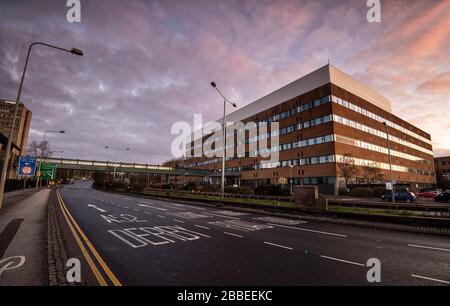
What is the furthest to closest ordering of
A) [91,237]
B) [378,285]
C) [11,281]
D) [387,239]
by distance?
[387,239] < [91,237] < [378,285] < [11,281]

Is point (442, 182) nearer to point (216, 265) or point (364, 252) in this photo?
point (364, 252)

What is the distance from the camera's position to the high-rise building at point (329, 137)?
159ft

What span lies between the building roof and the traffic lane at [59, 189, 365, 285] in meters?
52.8

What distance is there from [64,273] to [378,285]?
694 centimetres

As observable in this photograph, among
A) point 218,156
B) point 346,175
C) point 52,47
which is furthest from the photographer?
point 218,156

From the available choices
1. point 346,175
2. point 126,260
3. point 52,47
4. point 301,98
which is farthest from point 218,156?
point 126,260

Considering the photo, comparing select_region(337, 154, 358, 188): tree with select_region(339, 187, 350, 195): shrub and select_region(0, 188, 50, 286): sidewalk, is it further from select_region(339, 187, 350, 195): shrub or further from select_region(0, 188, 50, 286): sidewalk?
select_region(0, 188, 50, 286): sidewalk

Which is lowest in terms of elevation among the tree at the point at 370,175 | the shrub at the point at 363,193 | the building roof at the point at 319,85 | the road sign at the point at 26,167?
the shrub at the point at 363,193

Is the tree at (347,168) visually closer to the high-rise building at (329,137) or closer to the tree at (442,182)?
the high-rise building at (329,137)

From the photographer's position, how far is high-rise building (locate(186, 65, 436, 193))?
48.4 meters

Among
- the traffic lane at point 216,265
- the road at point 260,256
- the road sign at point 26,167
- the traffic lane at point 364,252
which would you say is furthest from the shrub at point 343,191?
the road sign at point 26,167

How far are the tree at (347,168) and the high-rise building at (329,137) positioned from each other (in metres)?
0.19

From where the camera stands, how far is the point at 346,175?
45156 millimetres
